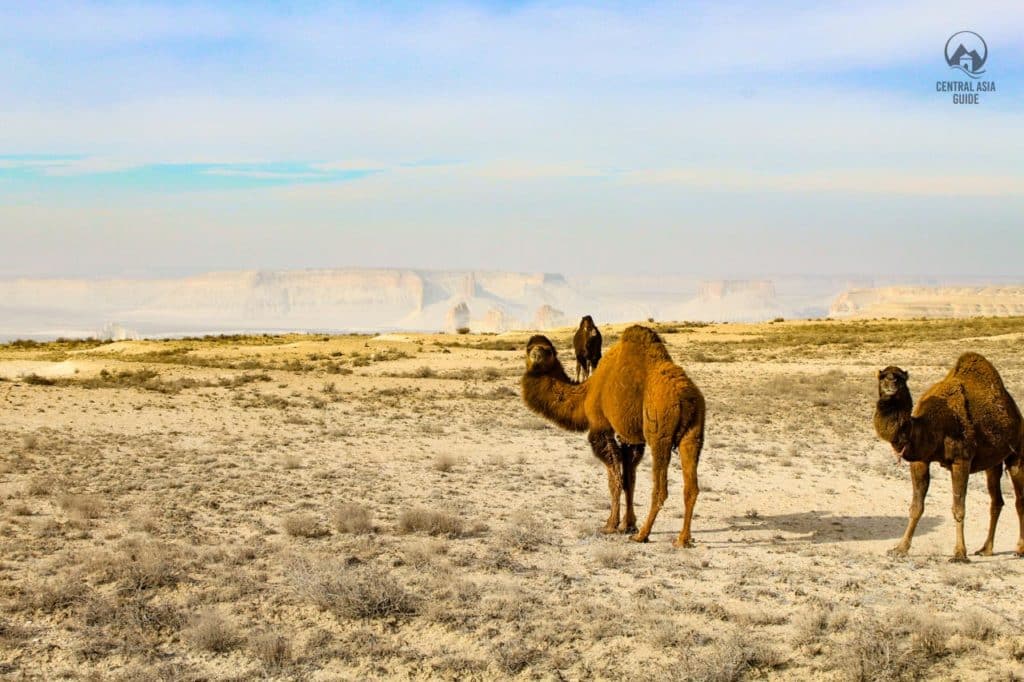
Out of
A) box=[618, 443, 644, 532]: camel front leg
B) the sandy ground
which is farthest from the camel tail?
the sandy ground

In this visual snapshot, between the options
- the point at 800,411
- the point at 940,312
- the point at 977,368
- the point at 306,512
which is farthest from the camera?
the point at 940,312

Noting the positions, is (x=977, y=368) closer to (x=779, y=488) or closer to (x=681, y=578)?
(x=681, y=578)

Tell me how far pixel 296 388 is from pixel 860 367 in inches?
810

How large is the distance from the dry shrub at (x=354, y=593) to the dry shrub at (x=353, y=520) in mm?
1945

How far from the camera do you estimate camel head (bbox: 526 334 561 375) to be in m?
10.8

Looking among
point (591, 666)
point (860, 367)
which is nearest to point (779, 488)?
point (591, 666)

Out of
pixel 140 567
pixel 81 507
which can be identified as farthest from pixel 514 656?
pixel 81 507

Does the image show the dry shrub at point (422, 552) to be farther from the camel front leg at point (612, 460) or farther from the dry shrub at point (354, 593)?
the camel front leg at point (612, 460)

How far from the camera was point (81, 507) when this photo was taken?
36.6ft

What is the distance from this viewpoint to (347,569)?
8883 mm

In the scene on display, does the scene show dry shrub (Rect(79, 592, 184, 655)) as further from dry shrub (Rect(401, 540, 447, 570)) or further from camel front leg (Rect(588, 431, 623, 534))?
camel front leg (Rect(588, 431, 623, 534))

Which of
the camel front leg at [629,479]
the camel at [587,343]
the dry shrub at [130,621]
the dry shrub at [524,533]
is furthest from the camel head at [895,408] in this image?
the camel at [587,343]

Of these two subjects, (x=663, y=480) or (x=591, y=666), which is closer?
(x=591, y=666)

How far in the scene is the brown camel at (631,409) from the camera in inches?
384
